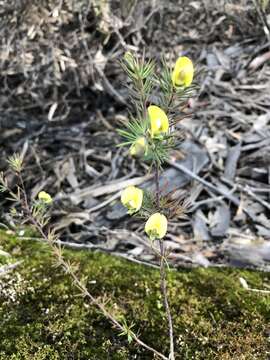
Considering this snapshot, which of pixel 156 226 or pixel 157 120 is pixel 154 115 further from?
pixel 156 226

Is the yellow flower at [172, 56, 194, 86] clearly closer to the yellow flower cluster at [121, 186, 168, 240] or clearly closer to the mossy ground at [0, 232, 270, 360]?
the yellow flower cluster at [121, 186, 168, 240]

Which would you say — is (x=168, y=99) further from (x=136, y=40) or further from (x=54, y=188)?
(x=136, y=40)

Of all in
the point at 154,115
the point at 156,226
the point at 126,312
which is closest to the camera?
the point at 154,115

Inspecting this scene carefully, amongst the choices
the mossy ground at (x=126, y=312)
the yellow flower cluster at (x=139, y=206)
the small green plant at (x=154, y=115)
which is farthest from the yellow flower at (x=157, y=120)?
the mossy ground at (x=126, y=312)

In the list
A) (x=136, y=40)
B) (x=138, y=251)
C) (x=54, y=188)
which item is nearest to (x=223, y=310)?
(x=138, y=251)

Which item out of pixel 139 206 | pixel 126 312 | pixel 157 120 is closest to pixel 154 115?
pixel 157 120

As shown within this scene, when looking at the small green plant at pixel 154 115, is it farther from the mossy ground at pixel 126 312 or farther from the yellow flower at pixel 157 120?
the mossy ground at pixel 126 312
